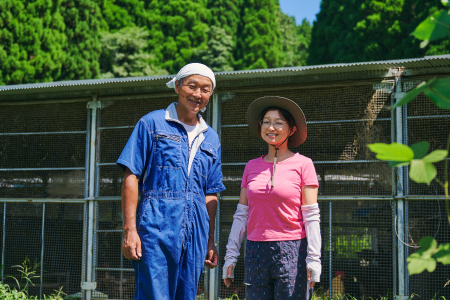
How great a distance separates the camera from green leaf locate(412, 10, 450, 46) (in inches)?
32.6

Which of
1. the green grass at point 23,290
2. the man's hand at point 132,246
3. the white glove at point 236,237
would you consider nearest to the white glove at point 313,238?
the white glove at point 236,237

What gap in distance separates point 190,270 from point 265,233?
454mm

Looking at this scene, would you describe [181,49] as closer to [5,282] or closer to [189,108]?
[5,282]

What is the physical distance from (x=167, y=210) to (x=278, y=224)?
0.61 metres

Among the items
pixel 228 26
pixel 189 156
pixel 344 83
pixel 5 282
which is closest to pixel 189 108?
pixel 189 156

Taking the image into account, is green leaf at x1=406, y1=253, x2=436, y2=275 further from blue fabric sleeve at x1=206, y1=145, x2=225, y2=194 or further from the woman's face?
blue fabric sleeve at x1=206, y1=145, x2=225, y2=194

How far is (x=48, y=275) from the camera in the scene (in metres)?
5.47

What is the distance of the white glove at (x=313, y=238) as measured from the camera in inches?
94.2

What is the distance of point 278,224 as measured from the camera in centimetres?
251

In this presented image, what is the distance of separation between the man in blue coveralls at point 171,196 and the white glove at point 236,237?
0.13 meters

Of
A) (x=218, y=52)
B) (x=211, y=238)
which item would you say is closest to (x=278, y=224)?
→ (x=211, y=238)

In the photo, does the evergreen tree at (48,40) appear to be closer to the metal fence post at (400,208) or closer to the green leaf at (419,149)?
the metal fence post at (400,208)

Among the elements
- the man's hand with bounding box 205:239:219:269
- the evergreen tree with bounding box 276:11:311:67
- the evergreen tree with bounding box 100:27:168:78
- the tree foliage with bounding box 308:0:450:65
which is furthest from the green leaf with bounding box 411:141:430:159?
the evergreen tree with bounding box 276:11:311:67

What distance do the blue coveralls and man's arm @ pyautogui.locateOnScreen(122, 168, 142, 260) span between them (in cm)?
5
